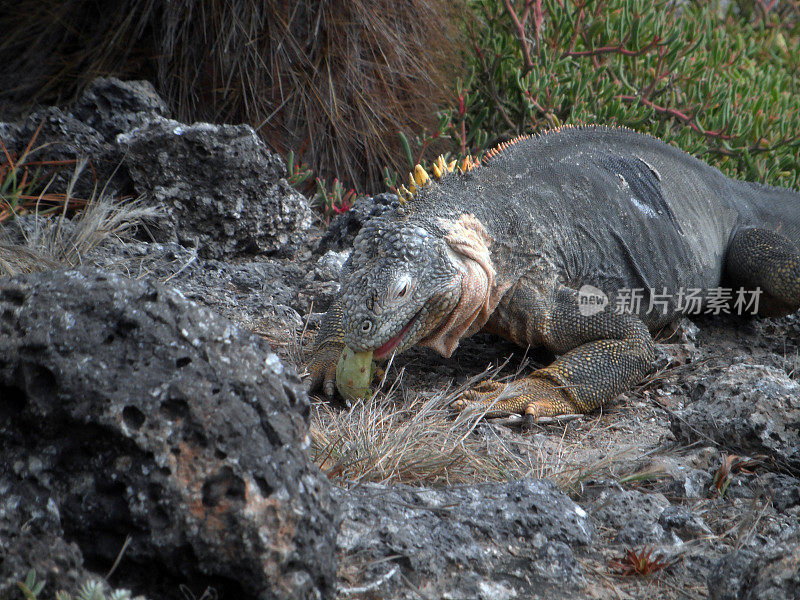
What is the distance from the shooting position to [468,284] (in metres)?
3.42

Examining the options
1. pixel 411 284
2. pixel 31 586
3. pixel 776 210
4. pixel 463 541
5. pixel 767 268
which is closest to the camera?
pixel 31 586

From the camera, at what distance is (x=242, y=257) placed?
183 inches

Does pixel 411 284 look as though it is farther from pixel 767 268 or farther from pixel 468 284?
pixel 767 268

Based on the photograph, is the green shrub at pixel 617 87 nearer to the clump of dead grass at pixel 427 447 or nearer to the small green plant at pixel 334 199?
the small green plant at pixel 334 199

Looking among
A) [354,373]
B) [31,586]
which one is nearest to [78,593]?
[31,586]

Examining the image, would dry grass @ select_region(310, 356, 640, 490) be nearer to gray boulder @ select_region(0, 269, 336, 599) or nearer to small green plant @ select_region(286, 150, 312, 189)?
gray boulder @ select_region(0, 269, 336, 599)

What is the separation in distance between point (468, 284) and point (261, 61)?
2.89m

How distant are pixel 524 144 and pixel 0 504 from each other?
3310 millimetres

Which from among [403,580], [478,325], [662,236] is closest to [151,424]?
[403,580]

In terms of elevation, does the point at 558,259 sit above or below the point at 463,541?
above

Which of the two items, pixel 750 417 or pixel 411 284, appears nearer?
pixel 750 417

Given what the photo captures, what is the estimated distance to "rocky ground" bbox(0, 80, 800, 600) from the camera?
1.64 metres

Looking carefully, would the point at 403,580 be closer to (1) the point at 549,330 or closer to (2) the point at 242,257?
(1) the point at 549,330

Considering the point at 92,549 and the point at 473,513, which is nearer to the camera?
the point at 92,549
